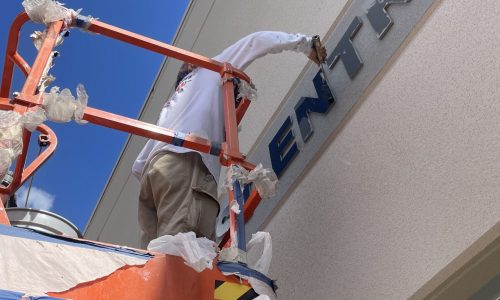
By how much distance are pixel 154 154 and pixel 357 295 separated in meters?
1.23

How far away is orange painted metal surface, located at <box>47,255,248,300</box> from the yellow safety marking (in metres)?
0.02

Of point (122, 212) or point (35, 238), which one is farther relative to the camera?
point (122, 212)

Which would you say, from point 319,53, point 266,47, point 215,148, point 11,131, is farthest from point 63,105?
point 319,53

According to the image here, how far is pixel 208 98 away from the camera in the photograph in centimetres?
336

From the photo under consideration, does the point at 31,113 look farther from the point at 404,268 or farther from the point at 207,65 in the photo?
the point at 404,268

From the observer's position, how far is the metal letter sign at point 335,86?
10.4ft

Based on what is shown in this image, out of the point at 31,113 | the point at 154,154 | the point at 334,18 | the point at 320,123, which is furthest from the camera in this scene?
the point at 334,18

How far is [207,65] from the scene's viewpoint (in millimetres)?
3357

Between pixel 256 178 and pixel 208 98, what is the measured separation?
79cm

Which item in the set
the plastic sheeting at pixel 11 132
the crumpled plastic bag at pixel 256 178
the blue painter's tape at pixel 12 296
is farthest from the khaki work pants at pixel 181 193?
the blue painter's tape at pixel 12 296

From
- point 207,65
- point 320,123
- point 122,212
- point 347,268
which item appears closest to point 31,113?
point 207,65

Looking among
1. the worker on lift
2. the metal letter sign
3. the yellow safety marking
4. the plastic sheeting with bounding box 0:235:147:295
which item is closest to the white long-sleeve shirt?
the worker on lift

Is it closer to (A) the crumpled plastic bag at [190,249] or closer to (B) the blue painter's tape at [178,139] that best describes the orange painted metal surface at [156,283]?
(A) the crumpled plastic bag at [190,249]

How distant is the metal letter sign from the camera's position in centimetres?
317
